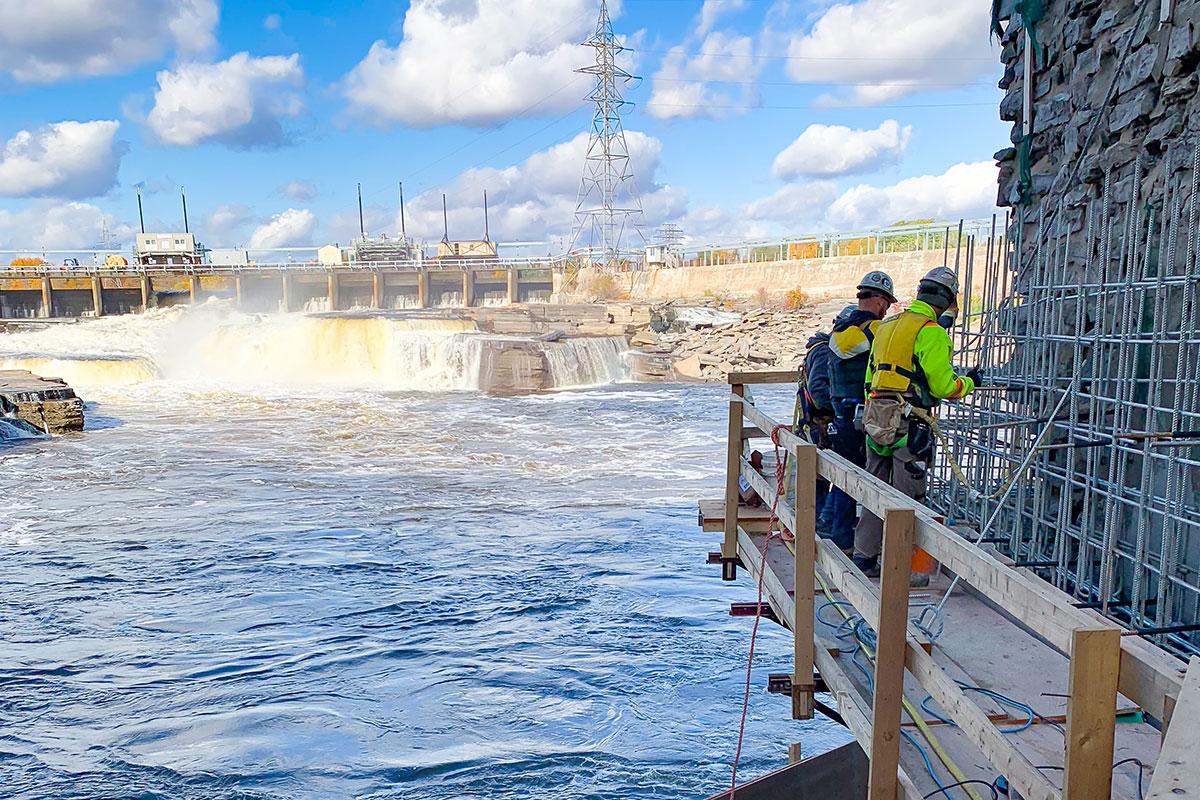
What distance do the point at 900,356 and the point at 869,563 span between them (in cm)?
109

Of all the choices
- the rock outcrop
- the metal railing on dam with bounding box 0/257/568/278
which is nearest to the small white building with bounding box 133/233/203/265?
the metal railing on dam with bounding box 0/257/568/278

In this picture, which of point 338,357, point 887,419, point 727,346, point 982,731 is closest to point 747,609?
point 887,419

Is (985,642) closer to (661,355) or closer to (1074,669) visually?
(1074,669)

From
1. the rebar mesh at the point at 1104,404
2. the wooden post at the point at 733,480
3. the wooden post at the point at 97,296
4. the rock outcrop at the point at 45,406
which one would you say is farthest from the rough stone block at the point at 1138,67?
the wooden post at the point at 97,296

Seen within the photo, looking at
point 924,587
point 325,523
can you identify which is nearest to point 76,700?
point 325,523

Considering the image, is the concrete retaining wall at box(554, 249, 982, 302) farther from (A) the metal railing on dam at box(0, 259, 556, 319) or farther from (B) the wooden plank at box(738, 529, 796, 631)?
(B) the wooden plank at box(738, 529, 796, 631)

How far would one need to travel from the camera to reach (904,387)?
4742 millimetres

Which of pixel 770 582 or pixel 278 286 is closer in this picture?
pixel 770 582

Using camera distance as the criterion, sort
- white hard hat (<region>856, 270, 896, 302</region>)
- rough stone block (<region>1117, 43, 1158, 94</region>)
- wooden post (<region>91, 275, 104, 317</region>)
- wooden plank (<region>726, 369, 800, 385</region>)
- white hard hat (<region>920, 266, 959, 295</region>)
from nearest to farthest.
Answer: rough stone block (<region>1117, 43, 1158, 94</region>)
white hard hat (<region>920, 266, 959, 295</region>)
white hard hat (<region>856, 270, 896, 302</region>)
wooden plank (<region>726, 369, 800, 385</region>)
wooden post (<region>91, 275, 104, 317</region>)

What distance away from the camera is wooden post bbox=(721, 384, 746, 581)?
6016 mm

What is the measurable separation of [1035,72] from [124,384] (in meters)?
31.8

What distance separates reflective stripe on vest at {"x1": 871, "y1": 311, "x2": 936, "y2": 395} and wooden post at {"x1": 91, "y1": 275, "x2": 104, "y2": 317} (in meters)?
51.8

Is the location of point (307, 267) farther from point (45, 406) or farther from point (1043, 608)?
point (1043, 608)

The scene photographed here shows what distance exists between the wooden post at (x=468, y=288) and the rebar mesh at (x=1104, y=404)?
49228 millimetres
